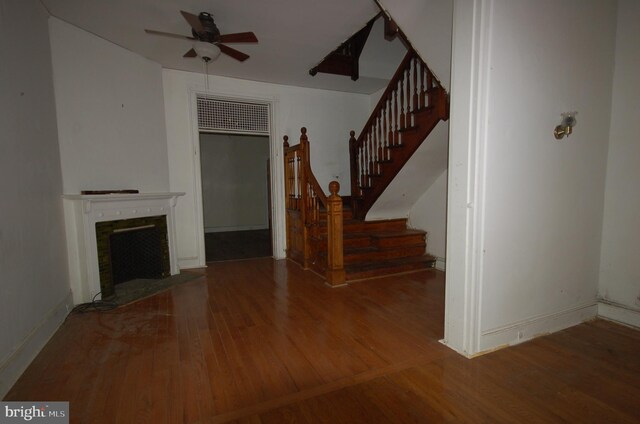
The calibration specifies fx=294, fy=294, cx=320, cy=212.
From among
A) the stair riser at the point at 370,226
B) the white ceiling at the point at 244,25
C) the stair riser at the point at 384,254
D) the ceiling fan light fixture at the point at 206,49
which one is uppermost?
the white ceiling at the point at 244,25

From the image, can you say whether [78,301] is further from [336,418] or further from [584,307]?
[584,307]

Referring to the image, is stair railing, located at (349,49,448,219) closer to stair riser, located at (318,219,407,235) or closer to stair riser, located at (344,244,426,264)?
stair riser, located at (318,219,407,235)

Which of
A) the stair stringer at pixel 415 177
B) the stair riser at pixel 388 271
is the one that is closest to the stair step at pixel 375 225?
the stair stringer at pixel 415 177

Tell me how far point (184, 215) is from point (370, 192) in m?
2.78

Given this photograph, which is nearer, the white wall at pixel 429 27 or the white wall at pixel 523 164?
Answer: the white wall at pixel 523 164

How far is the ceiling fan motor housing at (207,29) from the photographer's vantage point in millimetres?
2824

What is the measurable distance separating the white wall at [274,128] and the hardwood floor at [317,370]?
1.82 metres

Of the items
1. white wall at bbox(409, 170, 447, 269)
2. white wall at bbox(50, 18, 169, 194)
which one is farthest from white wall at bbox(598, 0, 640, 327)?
white wall at bbox(50, 18, 169, 194)

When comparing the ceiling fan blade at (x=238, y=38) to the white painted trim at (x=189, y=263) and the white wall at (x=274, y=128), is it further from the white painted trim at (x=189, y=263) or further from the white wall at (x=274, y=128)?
the white painted trim at (x=189, y=263)

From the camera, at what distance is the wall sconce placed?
83.3 inches

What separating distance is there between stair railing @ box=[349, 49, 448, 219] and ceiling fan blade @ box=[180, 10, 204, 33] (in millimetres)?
2081

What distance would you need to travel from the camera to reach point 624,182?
2361mm

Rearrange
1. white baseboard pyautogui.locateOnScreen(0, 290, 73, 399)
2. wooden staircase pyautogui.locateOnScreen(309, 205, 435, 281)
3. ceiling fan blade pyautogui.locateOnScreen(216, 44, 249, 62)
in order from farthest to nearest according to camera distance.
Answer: wooden staircase pyautogui.locateOnScreen(309, 205, 435, 281), ceiling fan blade pyautogui.locateOnScreen(216, 44, 249, 62), white baseboard pyautogui.locateOnScreen(0, 290, 73, 399)

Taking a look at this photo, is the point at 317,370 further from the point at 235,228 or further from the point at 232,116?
the point at 235,228
